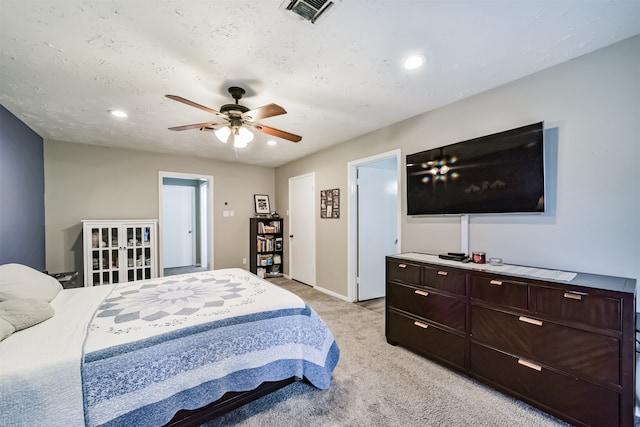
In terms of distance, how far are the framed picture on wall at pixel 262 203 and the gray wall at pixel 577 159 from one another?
12.9 feet

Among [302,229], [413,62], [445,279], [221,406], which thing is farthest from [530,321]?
[302,229]

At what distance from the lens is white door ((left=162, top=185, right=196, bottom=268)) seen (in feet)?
21.1

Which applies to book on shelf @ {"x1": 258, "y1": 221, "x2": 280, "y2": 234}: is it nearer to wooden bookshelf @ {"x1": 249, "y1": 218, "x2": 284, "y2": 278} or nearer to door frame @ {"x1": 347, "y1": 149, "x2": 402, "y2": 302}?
wooden bookshelf @ {"x1": 249, "y1": 218, "x2": 284, "y2": 278}

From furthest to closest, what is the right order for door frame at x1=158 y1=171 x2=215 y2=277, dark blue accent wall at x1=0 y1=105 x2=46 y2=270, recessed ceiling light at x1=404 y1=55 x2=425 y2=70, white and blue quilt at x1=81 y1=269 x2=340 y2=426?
door frame at x1=158 y1=171 x2=215 y2=277, dark blue accent wall at x1=0 y1=105 x2=46 y2=270, recessed ceiling light at x1=404 y1=55 x2=425 y2=70, white and blue quilt at x1=81 y1=269 x2=340 y2=426

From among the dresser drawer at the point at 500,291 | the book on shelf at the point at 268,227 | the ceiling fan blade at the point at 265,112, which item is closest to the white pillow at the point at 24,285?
the ceiling fan blade at the point at 265,112

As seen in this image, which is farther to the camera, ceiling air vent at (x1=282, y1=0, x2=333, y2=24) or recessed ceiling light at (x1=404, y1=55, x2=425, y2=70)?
recessed ceiling light at (x1=404, y1=55, x2=425, y2=70)

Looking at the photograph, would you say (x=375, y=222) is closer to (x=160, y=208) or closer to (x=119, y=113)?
(x=119, y=113)

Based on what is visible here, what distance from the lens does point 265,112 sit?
2078 millimetres

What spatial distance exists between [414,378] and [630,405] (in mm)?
1210

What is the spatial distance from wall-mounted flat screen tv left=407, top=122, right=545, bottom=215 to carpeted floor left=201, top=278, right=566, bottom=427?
56.7 inches

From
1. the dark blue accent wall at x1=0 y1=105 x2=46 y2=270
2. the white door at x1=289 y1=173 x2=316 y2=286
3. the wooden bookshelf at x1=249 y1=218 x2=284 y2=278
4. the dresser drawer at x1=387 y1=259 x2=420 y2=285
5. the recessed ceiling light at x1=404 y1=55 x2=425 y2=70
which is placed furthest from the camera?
the wooden bookshelf at x1=249 y1=218 x2=284 y2=278

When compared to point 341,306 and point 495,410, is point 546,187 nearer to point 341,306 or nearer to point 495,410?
point 495,410

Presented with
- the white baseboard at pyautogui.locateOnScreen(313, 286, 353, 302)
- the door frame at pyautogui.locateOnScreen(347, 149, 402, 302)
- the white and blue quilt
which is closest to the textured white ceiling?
the door frame at pyautogui.locateOnScreen(347, 149, 402, 302)

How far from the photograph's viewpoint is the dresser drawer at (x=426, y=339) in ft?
7.23
